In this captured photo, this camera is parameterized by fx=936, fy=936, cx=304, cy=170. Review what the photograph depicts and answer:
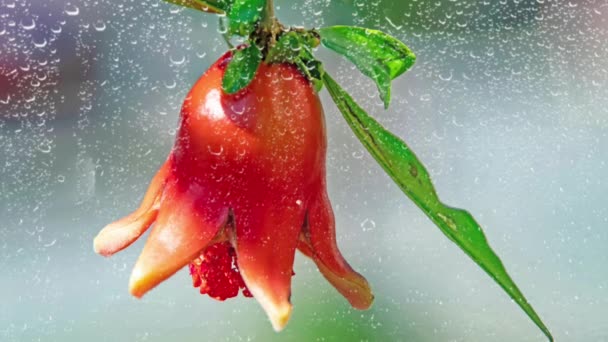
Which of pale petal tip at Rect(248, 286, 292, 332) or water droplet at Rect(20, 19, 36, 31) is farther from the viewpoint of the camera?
water droplet at Rect(20, 19, 36, 31)

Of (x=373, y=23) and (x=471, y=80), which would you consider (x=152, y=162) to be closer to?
(x=373, y=23)

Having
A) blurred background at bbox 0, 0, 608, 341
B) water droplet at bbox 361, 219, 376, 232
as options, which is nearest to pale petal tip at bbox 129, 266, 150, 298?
blurred background at bbox 0, 0, 608, 341

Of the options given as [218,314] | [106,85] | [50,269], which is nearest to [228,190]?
[218,314]

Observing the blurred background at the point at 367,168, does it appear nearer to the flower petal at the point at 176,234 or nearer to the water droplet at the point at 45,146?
the water droplet at the point at 45,146

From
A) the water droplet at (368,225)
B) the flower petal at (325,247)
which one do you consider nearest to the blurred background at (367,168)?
the water droplet at (368,225)

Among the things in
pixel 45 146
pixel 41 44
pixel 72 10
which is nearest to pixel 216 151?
pixel 45 146

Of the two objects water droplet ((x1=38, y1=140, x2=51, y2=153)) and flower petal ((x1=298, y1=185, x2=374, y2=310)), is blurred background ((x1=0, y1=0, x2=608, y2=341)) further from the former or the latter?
flower petal ((x1=298, y1=185, x2=374, y2=310))

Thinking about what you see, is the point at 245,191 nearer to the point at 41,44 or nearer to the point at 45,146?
the point at 45,146
